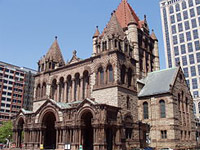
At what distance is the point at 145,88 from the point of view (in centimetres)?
4559

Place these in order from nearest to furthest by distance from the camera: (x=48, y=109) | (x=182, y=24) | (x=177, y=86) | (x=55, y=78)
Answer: (x=48, y=109)
(x=177, y=86)
(x=55, y=78)
(x=182, y=24)

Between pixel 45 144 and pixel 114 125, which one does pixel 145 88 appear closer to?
pixel 114 125

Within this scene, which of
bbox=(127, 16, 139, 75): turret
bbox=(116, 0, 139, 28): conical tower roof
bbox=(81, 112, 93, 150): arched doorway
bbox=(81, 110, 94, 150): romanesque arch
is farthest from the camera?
bbox=(116, 0, 139, 28): conical tower roof

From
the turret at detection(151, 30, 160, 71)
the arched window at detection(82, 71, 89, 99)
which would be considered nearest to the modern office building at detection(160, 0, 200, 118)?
the turret at detection(151, 30, 160, 71)

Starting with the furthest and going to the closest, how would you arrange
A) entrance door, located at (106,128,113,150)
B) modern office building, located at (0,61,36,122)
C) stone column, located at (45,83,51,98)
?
modern office building, located at (0,61,36,122)
stone column, located at (45,83,51,98)
entrance door, located at (106,128,113,150)

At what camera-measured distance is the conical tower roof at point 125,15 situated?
2239 inches

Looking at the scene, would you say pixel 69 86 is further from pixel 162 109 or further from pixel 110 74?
pixel 162 109

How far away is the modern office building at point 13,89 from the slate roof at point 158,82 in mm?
68668

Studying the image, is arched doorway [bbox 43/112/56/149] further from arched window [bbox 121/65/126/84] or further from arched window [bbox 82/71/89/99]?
arched window [bbox 121/65/126/84]

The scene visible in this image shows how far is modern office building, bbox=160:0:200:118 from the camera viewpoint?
98000 millimetres

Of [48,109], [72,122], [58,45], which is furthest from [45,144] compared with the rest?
[58,45]

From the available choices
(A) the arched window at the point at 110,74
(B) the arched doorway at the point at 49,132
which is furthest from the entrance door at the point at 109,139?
Result: (B) the arched doorway at the point at 49,132

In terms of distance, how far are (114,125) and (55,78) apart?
1906 centimetres

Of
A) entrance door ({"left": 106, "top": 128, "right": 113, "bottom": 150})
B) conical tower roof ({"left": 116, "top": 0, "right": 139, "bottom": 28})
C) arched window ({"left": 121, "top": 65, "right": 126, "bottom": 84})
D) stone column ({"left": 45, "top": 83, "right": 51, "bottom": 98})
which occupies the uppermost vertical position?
conical tower roof ({"left": 116, "top": 0, "right": 139, "bottom": 28})
